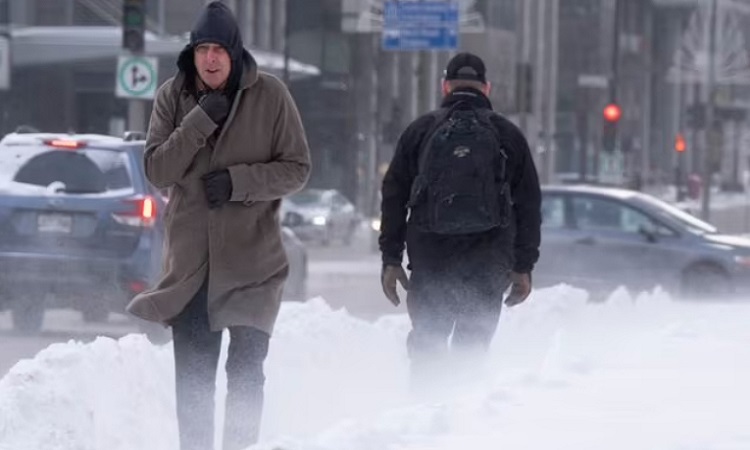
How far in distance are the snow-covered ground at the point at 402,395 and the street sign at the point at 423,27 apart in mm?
25409

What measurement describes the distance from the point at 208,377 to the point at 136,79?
54.0ft

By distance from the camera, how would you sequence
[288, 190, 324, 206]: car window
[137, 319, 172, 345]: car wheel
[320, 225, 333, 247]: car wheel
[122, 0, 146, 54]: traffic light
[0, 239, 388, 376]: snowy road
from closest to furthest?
[137, 319, 172, 345]: car wheel < [0, 239, 388, 376]: snowy road < [122, 0, 146, 54]: traffic light < [320, 225, 333, 247]: car wheel < [288, 190, 324, 206]: car window

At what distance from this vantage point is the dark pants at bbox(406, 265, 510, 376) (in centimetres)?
899

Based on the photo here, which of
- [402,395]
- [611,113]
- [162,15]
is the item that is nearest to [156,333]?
[402,395]

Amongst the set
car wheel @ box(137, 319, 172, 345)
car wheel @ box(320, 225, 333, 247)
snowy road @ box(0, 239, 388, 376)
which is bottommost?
car wheel @ box(320, 225, 333, 247)

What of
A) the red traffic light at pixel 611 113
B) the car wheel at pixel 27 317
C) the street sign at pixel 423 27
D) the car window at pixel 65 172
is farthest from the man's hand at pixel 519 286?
the red traffic light at pixel 611 113

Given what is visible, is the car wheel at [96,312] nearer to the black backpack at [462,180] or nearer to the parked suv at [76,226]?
the parked suv at [76,226]

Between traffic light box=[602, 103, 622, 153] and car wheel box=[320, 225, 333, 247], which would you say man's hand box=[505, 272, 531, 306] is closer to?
traffic light box=[602, 103, 622, 153]

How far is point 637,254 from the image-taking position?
21.6m

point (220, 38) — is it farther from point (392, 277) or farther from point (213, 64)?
point (392, 277)

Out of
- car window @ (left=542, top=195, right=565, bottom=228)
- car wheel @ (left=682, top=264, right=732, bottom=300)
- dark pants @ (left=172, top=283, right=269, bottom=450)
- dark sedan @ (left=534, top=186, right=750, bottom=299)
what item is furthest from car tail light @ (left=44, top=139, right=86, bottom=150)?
dark pants @ (left=172, top=283, right=269, bottom=450)

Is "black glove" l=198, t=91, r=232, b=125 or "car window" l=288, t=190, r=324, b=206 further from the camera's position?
"car window" l=288, t=190, r=324, b=206

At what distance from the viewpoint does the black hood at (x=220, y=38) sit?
705 centimetres

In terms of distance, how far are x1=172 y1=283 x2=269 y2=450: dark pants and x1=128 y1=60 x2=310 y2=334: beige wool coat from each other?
62mm
